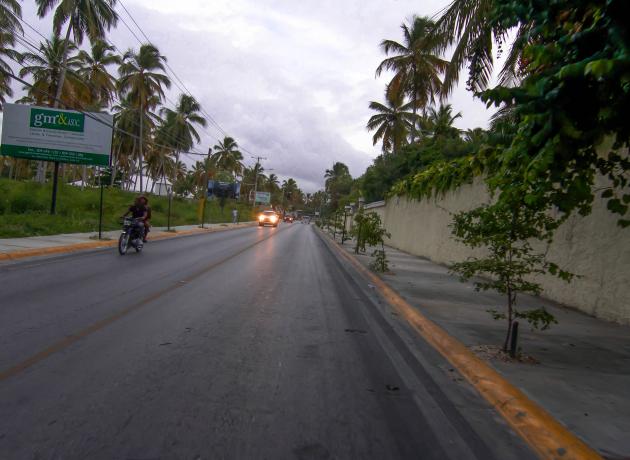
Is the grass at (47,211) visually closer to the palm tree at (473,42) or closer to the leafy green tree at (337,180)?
the palm tree at (473,42)

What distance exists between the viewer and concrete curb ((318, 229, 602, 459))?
130 inches

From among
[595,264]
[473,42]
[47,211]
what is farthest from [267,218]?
[595,264]

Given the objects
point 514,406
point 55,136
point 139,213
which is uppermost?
point 55,136

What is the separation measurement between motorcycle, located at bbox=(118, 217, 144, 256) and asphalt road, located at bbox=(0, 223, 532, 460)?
18.2 feet

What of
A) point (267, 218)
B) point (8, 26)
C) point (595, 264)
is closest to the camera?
point (595, 264)

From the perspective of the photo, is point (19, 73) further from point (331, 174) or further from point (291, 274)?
point (331, 174)

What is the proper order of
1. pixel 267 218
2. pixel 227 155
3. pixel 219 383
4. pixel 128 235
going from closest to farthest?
pixel 219 383, pixel 128 235, pixel 267 218, pixel 227 155

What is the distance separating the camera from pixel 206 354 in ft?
16.5

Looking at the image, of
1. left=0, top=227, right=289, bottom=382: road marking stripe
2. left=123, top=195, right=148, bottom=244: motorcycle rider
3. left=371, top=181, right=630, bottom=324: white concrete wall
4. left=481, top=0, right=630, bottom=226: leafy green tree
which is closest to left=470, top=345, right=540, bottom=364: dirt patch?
left=481, top=0, right=630, bottom=226: leafy green tree

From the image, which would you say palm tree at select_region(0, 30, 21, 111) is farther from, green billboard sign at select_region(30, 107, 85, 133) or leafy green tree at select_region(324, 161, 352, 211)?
leafy green tree at select_region(324, 161, 352, 211)

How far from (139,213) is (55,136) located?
39.6ft

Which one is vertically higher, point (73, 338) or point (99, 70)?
point (99, 70)

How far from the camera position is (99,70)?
3575 centimetres

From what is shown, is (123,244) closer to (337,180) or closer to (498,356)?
(498,356)
